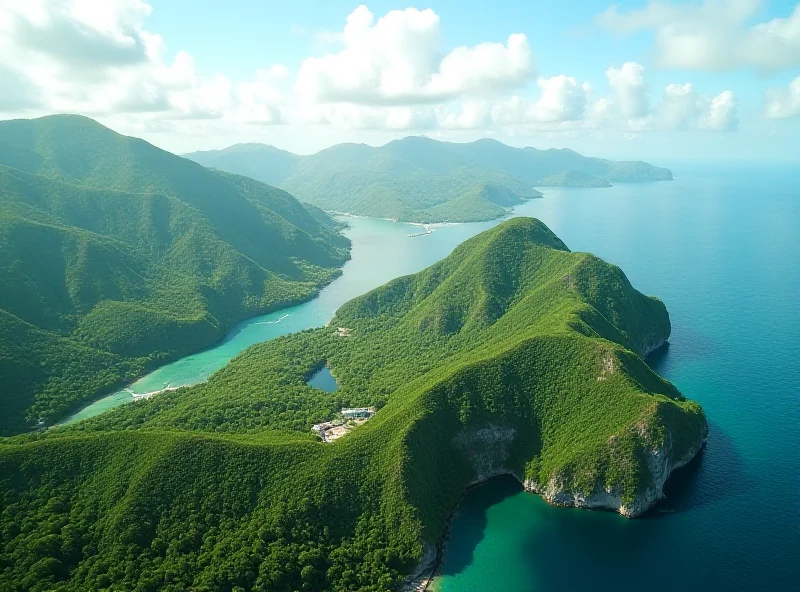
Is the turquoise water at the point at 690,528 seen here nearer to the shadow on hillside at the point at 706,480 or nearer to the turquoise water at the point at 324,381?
the shadow on hillside at the point at 706,480

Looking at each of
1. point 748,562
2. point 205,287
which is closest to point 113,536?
point 748,562

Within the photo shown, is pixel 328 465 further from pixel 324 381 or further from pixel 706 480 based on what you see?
pixel 706 480

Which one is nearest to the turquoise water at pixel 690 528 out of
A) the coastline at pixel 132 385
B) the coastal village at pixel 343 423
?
the coastal village at pixel 343 423

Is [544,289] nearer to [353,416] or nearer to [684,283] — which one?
[353,416]

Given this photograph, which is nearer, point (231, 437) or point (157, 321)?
point (231, 437)

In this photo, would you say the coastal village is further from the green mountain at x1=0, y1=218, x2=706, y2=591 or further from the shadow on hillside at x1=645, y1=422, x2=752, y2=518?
the shadow on hillside at x1=645, y1=422, x2=752, y2=518

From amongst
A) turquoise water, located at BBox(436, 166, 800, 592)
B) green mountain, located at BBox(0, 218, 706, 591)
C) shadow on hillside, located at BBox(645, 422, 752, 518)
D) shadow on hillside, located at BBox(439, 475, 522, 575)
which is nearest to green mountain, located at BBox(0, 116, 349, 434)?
green mountain, located at BBox(0, 218, 706, 591)
